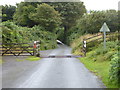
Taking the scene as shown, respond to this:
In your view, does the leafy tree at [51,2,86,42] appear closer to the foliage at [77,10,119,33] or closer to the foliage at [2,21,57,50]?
the foliage at [2,21,57,50]

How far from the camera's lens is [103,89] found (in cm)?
693

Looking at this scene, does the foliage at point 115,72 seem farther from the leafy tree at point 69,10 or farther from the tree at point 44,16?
the leafy tree at point 69,10

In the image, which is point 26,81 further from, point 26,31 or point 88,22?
point 26,31

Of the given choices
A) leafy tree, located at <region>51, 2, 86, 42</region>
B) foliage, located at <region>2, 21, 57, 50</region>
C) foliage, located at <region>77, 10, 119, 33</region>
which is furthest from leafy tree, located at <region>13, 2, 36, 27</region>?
foliage, located at <region>77, 10, 119, 33</region>

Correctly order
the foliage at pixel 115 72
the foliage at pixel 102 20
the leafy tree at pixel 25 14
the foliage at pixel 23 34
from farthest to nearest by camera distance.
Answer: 1. the leafy tree at pixel 25 14
2. the foliage at pixel 102 20
3. the foliage at pixel 23 34
4. the foliage at pixel 115 72

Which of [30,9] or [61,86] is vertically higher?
[30,9]

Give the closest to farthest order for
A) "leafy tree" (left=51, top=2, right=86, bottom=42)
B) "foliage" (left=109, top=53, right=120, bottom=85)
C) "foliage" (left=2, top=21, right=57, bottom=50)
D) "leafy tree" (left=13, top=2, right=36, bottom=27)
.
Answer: "foliage" (left=109, top=53, right=120, bottom=85) → "foliage" (left=2, top=21, right=57, bottom=50) → "leafy tree" (left=13, top=2, right=36, bottom=27) → "leafy tree" (left=51, top=2, right=86, bottom=42)

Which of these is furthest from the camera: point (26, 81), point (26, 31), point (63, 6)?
point (63, 6)

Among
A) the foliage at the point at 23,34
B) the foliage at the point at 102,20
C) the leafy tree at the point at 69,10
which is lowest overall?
the foliage at the point at 23,34

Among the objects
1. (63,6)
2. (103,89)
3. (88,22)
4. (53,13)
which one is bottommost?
(103,89)

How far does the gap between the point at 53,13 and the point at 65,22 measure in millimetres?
10958

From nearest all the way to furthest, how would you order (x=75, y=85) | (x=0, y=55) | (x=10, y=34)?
(x=75, y=85) → (x=0, y=55) → (x=10, y=34)

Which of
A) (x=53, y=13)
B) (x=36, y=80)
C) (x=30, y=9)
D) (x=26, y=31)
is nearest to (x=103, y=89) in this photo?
(x=36, y=80)

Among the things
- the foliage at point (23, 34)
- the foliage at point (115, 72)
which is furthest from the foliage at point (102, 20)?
the foliage at point (115, 72)
